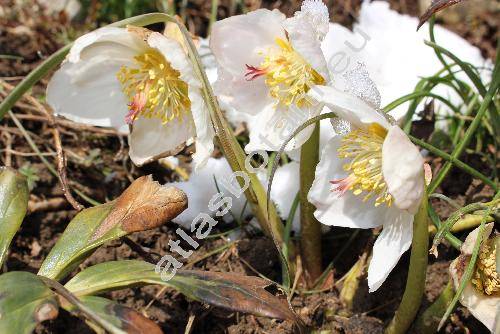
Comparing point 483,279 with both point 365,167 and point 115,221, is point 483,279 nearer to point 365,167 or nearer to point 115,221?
point 365,167

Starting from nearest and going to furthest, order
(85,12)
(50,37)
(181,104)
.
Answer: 1. (181,104)
2. (50,37)
3. (85,12)

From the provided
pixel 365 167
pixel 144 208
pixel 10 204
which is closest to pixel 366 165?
pixel 365 167

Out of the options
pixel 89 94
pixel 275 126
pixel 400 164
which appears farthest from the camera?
pixel 89 94

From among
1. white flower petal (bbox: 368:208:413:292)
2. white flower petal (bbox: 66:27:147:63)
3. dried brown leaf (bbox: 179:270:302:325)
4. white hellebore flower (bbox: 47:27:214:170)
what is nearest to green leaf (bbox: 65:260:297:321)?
dried brown leaf (bbox: 179:270:302:325)

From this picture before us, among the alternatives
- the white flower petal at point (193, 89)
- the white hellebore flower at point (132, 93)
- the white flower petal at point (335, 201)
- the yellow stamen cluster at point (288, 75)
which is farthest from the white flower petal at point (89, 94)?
the white flower petal at point (335, 201)

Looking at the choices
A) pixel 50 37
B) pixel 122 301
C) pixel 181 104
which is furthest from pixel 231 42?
pixel 50 37

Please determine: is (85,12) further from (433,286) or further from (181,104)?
(433,286)

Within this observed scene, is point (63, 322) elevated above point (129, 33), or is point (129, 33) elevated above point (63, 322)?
point (129, 33)
